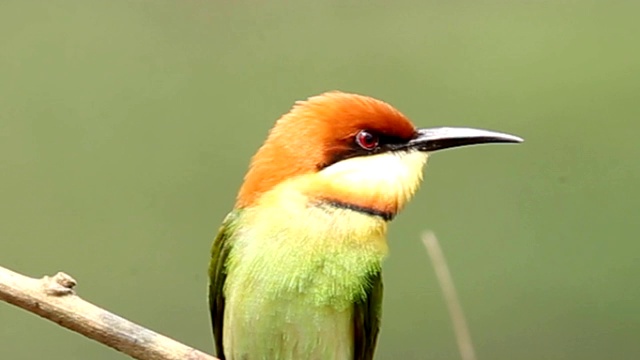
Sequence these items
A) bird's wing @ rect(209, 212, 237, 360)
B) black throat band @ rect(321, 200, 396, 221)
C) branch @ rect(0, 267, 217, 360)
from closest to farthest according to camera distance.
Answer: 1. branch @ rect(0, 267, 217, 360)
2. black throat band @ rect(321, 200, 396, 221)
3. bird's wing @ rect(209, 212, 237, 360)

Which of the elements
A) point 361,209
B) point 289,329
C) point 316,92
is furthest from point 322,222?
point 316,92

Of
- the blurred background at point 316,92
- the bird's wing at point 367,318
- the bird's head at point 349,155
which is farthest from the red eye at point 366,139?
the blurred background at point 316,92

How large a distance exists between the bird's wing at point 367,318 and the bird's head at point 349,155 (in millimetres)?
121

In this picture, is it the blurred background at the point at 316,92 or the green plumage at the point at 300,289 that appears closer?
the green plumage at the point at 300,289

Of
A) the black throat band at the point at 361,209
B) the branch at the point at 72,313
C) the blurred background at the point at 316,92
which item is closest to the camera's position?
the branch at the point at 72,313

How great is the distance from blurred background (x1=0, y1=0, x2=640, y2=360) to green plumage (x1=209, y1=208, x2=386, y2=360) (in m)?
1.27

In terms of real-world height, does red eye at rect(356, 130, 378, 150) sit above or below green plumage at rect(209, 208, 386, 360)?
above

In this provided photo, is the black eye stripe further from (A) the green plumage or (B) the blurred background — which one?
(B) the blurred background

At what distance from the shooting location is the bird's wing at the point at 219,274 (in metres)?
1.76

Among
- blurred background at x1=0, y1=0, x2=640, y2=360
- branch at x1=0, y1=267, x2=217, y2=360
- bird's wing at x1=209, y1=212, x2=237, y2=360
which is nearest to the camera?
branch at x1=0, y1=267, x2=217, y2=360

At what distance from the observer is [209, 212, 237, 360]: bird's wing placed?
1761 mm

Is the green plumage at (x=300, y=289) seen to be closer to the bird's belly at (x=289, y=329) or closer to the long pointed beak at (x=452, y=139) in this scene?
the bird's belly at (x=289, y=329)

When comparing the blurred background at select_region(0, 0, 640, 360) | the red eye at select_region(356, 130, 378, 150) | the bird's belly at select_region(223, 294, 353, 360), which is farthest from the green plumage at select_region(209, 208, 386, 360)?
→ the blurred background at select_region(0, 0, 640, 360)

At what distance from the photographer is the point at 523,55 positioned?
300cm
